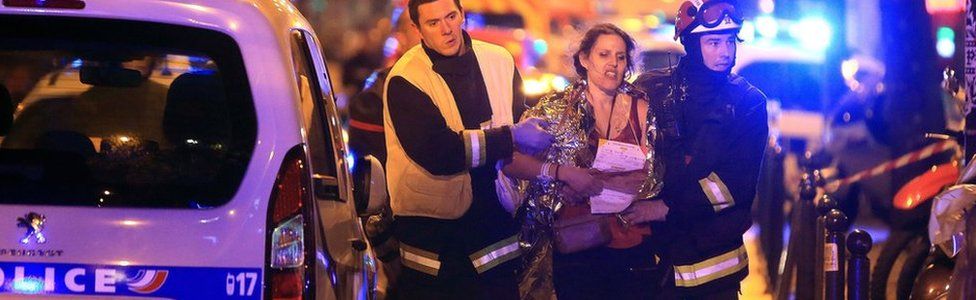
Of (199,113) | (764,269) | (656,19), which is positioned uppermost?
(656,19)

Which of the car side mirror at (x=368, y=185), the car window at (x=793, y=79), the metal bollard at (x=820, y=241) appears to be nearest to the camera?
the car side mirror at (x=368, y=185)

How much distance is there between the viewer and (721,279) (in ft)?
23.1

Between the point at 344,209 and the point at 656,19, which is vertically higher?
the point at 656,19

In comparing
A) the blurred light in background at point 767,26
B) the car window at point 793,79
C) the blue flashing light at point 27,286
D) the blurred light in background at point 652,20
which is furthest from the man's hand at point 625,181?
the blurred light in background at point 652,20

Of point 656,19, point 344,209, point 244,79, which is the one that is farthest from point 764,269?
point 656,19

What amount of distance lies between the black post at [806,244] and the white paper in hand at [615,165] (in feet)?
7.79

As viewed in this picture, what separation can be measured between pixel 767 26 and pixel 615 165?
11.8 metres

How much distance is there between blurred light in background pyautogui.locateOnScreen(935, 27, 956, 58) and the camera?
1123cm

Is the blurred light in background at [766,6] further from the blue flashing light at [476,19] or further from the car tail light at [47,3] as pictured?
the car tail light at [47,3]

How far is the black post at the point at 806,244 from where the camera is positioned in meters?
9.25

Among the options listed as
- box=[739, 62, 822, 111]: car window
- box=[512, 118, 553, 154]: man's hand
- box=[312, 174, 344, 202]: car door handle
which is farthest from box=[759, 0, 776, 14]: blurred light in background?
box=[312, 174, 344, 202]: car door handle

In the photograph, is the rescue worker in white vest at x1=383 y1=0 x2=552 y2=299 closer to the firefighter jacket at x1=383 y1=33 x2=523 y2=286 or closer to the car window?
the firefighter jacket at x1=383 y1=33 x2=523 y2=286

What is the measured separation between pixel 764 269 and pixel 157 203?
25.5 ft

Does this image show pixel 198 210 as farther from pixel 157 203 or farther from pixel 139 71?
pixel 139 71
